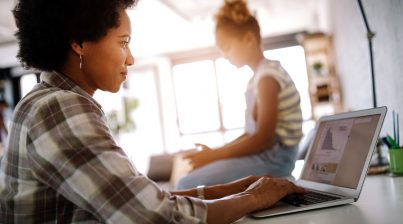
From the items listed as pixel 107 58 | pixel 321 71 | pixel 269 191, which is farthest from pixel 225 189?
pixel 321 71

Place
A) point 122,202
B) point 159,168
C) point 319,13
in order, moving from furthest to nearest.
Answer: point 319,13 → point 159,168 → point 122,202

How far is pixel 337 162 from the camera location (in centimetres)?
101

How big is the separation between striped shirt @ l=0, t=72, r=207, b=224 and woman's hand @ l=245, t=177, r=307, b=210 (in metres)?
0.17

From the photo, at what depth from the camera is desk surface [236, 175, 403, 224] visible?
2.29 feet

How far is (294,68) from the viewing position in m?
9.01

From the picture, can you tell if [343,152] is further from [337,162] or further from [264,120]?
[264,120]

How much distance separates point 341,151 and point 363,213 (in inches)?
11.2

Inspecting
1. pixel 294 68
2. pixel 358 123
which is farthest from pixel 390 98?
pixel 294 68

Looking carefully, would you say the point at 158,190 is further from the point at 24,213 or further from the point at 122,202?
the point at 24,213

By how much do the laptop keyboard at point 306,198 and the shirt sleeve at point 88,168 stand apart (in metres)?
0.33

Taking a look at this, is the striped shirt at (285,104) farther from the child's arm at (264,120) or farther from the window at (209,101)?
the window at (209,101)

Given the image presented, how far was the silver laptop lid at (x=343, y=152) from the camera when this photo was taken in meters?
0.90

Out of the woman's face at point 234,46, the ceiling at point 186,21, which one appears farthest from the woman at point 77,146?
the ceiling at point 186,21

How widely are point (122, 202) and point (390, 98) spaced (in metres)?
1.10
